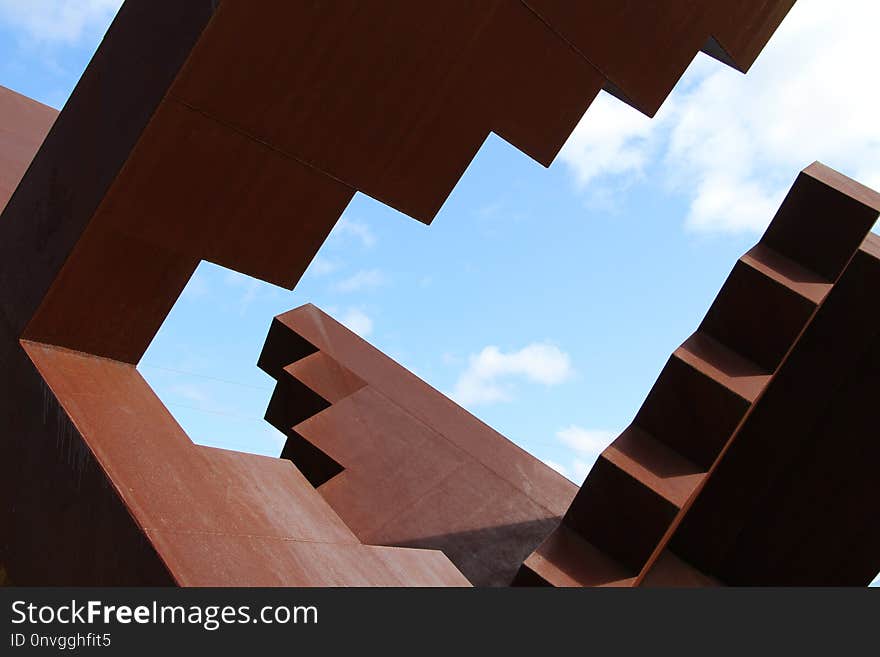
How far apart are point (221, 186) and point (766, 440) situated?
5.36 metres

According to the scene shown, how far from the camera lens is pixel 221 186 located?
3.99 meters

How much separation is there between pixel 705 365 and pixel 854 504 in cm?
220

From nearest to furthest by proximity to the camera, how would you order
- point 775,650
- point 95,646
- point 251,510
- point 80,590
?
point 95,646, point 80,590, point 775,650, point 251,510

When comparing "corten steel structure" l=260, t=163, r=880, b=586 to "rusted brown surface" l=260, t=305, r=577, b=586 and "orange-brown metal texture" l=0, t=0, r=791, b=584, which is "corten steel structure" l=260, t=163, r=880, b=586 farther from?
"orange-brown metal texture" l=0, t=0, r=791, b=584

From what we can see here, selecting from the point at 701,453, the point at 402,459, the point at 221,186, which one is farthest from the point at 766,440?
the point at 221,186

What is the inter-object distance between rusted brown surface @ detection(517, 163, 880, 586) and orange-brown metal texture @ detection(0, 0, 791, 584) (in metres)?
2.17

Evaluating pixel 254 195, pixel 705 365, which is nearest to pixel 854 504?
pixel 705 365

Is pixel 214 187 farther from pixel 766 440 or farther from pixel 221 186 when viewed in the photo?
pixel 766 440

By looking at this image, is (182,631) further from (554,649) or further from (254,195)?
(254,195)

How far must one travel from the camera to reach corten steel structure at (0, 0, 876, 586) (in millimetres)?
3623

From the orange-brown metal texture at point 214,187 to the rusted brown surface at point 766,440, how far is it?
85.6 inches

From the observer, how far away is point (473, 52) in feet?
13.1

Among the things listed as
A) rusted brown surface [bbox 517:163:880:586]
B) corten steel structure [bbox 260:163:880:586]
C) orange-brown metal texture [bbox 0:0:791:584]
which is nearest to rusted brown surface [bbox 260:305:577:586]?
corten steel structure [bbox 260:163:880:586]

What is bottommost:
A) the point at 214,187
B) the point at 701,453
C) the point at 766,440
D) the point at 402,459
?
the point at 402,459
